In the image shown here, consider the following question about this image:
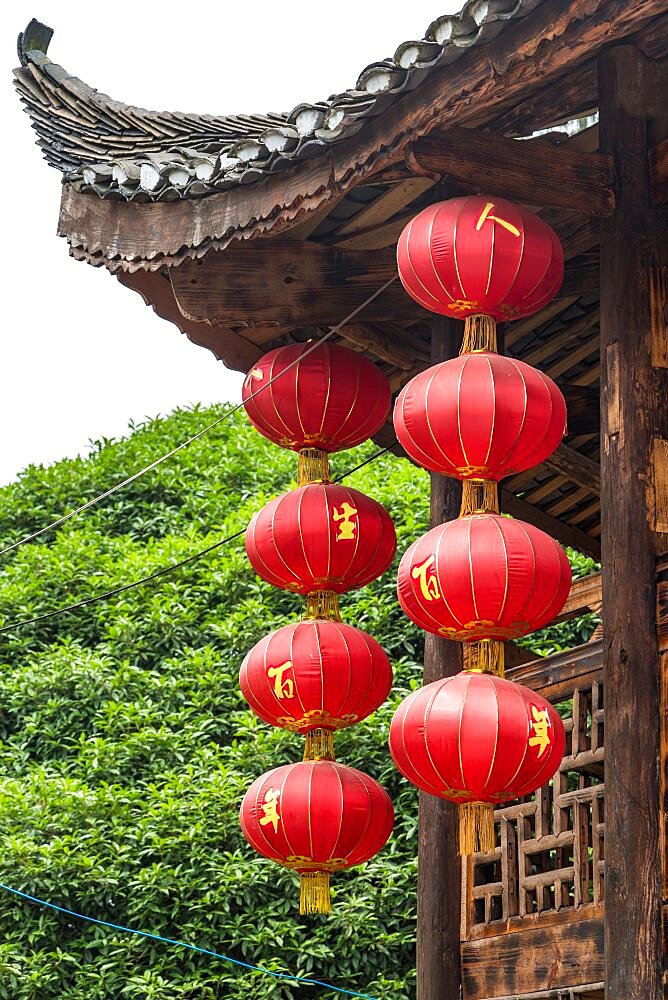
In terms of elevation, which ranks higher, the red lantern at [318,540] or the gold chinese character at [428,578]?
the red lantern at [318,540]

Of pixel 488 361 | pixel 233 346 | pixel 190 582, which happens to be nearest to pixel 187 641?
pixel 190 582

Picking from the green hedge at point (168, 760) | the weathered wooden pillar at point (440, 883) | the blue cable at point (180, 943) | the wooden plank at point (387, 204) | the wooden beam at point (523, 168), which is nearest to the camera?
the wooden beam at point (523, 168)

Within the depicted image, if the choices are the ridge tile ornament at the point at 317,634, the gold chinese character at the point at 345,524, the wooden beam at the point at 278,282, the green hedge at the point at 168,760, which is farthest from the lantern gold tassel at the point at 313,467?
the green hedge at the point at 168,760

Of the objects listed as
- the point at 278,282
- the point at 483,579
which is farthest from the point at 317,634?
the point at 278,282

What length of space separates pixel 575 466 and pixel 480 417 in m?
1.75

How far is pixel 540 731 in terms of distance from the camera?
424 centimetres

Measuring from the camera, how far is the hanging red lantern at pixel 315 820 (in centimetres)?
502

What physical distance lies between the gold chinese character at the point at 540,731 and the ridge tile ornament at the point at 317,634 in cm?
104

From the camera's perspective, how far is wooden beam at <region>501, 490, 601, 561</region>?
21.6ft

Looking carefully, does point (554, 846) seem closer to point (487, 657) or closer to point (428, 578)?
point (487, 657)

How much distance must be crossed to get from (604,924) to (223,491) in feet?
28.1

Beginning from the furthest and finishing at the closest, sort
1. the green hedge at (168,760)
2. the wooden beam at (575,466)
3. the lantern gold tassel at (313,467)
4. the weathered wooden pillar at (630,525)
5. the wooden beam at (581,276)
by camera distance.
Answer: the green hedge at (168,760), the wooden beam at (575,466), the lantern gold tassel at (313,467), the wooden beam at (581,276), the weathered wooden pillar at (630,525)

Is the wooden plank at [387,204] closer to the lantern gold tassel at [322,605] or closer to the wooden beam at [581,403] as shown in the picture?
the wooden beam at [581,403]

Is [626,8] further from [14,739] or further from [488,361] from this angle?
[14,739]
